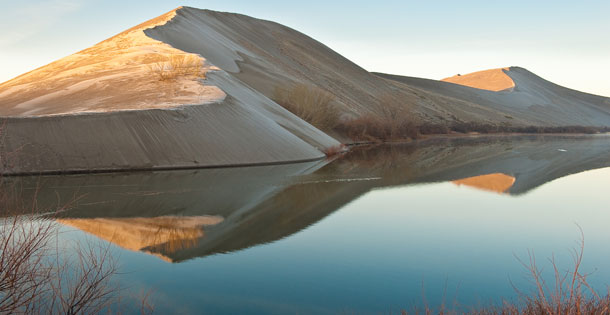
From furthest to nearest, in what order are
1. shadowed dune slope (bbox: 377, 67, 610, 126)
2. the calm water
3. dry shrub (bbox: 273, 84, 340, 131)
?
shadowed dune slope (bbox: 377, 67, 610, 126)
dry shrub (bbox: 273, 84, 340, 131)
the calm water

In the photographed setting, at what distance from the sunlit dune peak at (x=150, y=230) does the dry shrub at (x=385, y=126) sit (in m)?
40.7

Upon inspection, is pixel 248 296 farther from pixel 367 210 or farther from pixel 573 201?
pixel 573 201

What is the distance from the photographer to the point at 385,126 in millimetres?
60062

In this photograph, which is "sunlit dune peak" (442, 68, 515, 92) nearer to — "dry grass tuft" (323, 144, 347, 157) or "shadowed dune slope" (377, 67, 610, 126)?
"shadowed dune slope" (377, 67, 610, 126)

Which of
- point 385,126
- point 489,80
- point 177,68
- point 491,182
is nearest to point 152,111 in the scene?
point 177,68

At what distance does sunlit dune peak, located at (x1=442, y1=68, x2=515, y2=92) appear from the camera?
150225 millimetres

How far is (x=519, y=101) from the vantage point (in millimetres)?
135875

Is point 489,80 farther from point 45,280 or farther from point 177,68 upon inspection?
point 45,280

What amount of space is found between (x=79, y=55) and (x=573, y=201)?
43.5 metres

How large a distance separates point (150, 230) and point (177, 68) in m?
27.1

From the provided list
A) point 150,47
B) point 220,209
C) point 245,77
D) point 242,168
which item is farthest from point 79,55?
point 220,209

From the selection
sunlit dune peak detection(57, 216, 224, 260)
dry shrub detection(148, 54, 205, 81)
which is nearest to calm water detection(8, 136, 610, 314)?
sunlit dune peak detection(57, 216, 224, 260)

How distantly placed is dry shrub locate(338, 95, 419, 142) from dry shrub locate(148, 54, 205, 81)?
63.3 ft

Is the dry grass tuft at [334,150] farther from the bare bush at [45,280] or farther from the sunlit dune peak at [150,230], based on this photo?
the bare bush at [45,280]
